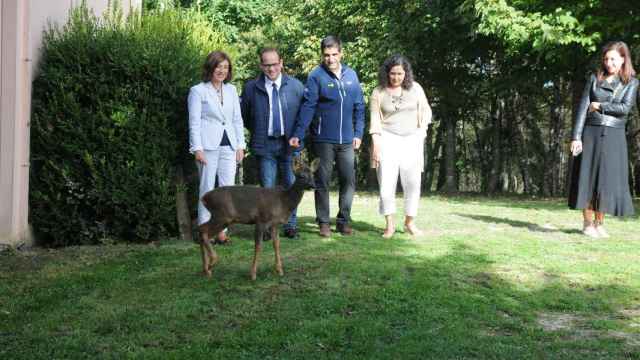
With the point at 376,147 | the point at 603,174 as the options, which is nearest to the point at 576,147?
the point at 603,174

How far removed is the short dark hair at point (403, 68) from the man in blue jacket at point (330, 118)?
0.33 metres

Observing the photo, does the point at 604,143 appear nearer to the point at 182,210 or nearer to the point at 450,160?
the point at 182,210

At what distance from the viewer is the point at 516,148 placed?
1106 inches

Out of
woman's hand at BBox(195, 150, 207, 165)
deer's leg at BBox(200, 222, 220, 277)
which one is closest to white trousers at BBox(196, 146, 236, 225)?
woman's hand at BBox(195, 150, 207, 165)

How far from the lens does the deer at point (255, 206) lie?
6.11 meters

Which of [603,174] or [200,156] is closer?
[200,156]

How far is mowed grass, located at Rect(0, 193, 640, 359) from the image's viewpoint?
448 cm

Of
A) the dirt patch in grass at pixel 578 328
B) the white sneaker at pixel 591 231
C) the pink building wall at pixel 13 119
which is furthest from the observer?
the white sneaker at pixel 591 231

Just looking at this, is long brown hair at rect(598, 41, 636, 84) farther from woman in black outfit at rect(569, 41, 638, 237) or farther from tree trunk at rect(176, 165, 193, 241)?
tree trunk at rect(176, 165, 193, 241)

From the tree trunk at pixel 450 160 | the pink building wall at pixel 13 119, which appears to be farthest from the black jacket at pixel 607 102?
the tree trunk at pixel 450 160

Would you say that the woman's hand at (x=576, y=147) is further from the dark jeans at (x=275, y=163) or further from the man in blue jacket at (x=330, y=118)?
→ the dark jeans at (x=275, y=163)

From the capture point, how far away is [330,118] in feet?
27.8

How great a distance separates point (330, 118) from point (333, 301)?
3418mm

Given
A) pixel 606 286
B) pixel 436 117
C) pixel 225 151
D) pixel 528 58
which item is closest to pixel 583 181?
pixel 606 286
